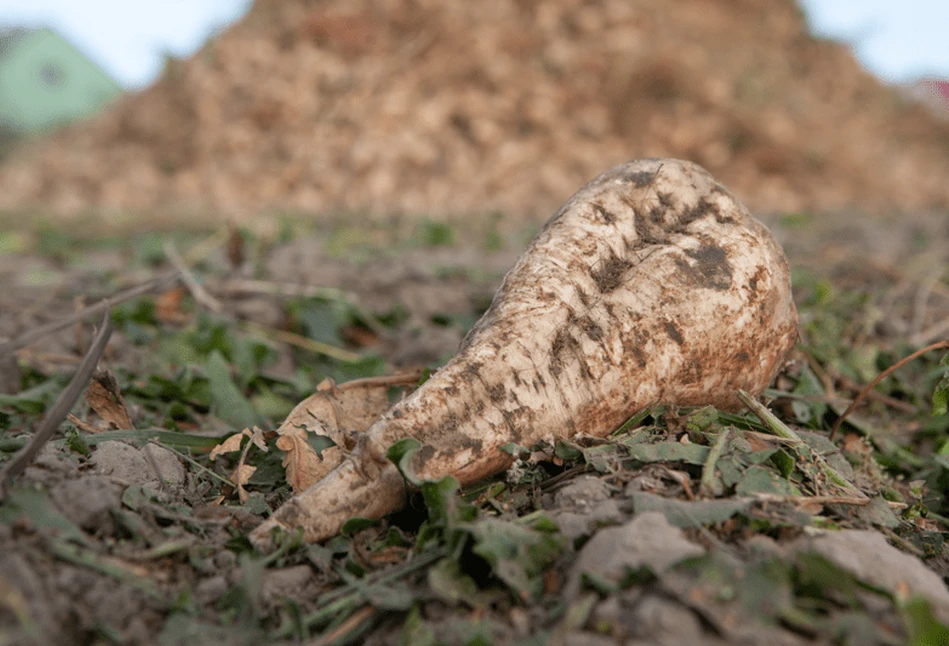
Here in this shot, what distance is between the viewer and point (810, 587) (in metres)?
1.19

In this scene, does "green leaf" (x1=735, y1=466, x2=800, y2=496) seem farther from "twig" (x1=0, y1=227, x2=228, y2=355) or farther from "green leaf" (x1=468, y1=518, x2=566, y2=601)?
"twig" (x1=0, y1=227, x2=228, y2=355)

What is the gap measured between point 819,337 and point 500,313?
57.2 inches

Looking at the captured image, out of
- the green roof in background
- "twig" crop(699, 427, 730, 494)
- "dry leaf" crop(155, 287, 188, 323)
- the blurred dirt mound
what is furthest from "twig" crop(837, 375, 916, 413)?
the green roof in background

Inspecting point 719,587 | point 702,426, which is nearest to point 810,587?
point 719,587

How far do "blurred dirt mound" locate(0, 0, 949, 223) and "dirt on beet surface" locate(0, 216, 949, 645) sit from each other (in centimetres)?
668

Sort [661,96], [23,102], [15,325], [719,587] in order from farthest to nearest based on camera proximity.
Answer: [23,102] < [661,96] < [15,325] < [719,587]

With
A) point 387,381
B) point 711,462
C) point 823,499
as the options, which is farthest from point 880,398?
point 387,381

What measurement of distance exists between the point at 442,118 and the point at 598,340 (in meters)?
8.23

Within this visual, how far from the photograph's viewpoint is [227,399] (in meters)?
2.32

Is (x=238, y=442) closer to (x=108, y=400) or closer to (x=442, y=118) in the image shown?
(x=108, y=400)

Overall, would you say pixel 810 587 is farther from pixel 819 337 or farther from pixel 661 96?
pixel 661 96

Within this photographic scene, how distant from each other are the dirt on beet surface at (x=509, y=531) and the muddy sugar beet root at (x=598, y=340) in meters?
0.06

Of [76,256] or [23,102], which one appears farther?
[23,102]

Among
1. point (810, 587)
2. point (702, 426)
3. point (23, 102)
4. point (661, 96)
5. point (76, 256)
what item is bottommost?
point (810, 587)
